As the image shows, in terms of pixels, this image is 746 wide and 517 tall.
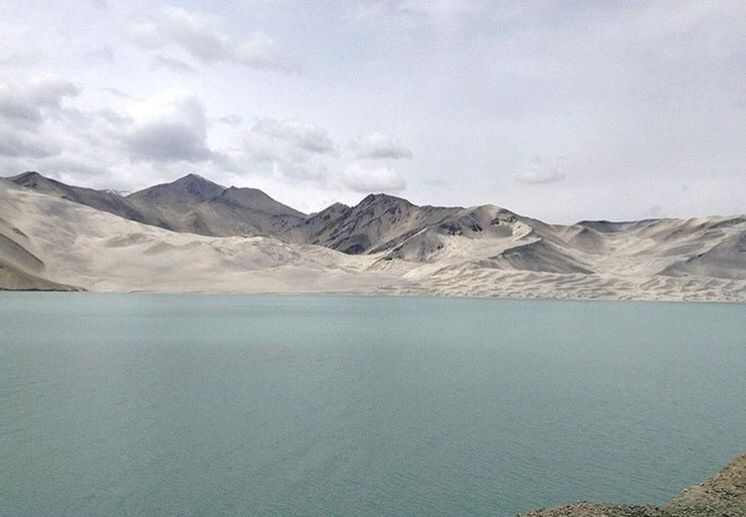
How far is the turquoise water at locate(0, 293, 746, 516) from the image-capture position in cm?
1717

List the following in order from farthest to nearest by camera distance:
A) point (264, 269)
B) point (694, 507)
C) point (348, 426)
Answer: point (264, 269), point (348, 426), point (694, 507)

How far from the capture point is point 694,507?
46.8ft

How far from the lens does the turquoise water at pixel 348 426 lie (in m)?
17.2

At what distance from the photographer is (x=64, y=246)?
17625 cm

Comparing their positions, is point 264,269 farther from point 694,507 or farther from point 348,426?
point 694,507

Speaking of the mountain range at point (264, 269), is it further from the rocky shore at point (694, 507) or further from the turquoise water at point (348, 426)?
the rocky shore at point (694, 507)

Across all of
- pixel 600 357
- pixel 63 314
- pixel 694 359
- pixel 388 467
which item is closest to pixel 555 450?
pixel 388 467

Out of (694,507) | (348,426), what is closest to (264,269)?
(348,426)

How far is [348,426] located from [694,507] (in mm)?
12423

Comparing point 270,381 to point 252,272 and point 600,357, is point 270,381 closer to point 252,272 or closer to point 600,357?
point 600,357

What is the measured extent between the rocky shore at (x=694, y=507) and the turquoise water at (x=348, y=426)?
1.75m

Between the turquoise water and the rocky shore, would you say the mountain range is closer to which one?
the turquoise water

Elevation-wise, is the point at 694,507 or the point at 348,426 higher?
the point at 694,507

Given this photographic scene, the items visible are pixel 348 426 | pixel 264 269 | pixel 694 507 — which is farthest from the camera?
pixel 264 269
